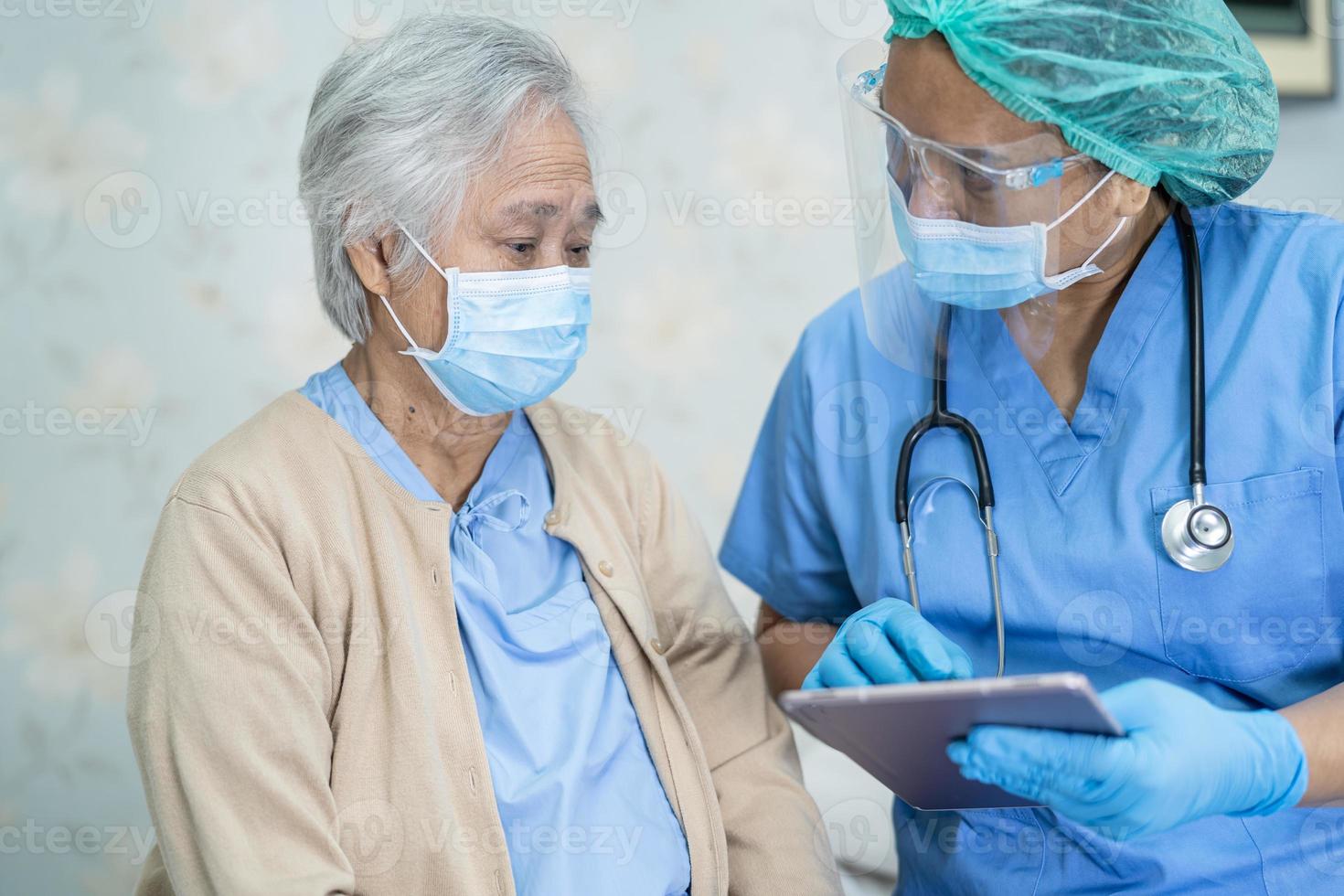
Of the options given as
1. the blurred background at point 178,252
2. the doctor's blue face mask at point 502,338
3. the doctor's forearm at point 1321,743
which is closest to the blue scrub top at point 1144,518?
the doctor's forearm at point 1321,743

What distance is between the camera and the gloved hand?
3.88 ft

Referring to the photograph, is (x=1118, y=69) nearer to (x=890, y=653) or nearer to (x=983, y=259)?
(x=983, y=259)

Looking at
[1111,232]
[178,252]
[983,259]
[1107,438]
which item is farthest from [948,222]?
[178,252]

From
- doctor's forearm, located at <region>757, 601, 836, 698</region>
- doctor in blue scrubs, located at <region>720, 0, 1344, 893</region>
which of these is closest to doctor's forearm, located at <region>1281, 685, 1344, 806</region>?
doctor in blue scrubs, located at <region>720, 0, 1344, 893</region>

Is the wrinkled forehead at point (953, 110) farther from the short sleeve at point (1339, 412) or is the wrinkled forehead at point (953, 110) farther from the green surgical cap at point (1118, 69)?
the short sleeve at point (1339, 412)

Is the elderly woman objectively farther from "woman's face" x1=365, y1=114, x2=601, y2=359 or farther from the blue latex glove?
the blue latex glove

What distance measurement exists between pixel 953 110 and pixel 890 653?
1.81 ft

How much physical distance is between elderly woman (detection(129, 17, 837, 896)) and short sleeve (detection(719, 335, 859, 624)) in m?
0.08

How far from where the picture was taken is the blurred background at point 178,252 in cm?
190

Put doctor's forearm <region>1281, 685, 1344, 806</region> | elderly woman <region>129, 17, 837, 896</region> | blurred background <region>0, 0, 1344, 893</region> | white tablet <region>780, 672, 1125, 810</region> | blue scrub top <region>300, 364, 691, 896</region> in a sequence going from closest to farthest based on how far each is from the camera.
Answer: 1. white tablet <region>780, 672, 1125, 810</region>
2. doctor's forearm <region>1281, 685, 1344, 806</region>
3. elderly woman <region>129, 17, 837, 896</region>
4. blue scrub top <region>300, 364, 691, 896</region>
5. blurred background <region>0, 0, 1344, 893</region>

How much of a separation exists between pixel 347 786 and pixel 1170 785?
2.57 feet

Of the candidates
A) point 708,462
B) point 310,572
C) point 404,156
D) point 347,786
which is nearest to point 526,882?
point 347,786

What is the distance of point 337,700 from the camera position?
1.23m

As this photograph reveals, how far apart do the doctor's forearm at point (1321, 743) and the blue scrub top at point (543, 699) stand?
66cm
